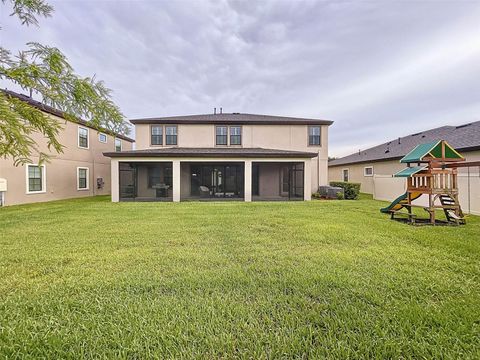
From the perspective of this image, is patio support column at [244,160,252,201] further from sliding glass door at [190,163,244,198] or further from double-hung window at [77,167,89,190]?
double-hung window at [77,167,89,190]

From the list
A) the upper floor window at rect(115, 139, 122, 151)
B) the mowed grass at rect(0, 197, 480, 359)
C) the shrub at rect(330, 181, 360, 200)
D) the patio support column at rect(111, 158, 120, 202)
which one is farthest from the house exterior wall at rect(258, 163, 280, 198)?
the upper floor window at rect(115, 139, 122, 151)

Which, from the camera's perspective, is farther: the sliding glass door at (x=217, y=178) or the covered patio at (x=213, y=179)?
the sliding glass door at (x=217, y=178)

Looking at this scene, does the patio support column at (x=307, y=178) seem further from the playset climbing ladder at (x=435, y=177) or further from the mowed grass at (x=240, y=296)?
the mowed grass at (x=240, y=296)

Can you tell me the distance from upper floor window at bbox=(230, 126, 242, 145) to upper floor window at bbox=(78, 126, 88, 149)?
443 inches

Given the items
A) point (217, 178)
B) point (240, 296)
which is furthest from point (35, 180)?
point (240, 296)

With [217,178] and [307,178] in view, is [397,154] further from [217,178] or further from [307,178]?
[217,178]

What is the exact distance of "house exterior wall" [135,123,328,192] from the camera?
16734 millimetres

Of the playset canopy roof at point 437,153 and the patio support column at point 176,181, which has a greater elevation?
the playset canopy roof at point 437,153

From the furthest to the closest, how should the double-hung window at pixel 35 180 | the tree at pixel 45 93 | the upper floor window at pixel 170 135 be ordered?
the upper floor window at pixel 170 135, the double-hung window at pixel 35 180, the tree at pixel 45 93

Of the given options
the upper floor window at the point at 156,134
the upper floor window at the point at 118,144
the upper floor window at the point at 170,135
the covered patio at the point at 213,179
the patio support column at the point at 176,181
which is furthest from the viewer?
the upper floor window at the point at 118,144

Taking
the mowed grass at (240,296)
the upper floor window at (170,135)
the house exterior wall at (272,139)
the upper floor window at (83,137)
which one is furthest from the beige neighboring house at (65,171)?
the mowed grass at (240,296)

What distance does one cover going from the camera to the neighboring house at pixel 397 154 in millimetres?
11484

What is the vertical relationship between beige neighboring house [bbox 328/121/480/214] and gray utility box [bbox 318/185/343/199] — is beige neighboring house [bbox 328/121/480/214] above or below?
above

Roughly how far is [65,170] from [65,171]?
7 cm
